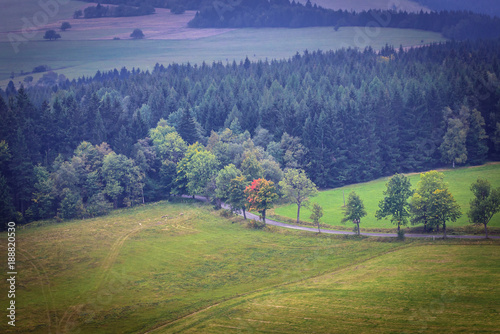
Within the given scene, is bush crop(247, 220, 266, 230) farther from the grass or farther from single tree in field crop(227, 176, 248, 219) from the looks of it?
single tree in field crop(227, 176, 248, 219)

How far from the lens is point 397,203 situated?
84.2 metres

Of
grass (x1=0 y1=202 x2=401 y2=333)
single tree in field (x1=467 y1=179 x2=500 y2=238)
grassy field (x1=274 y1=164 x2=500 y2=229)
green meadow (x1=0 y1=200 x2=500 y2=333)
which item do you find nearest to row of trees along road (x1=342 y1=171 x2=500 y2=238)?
single tree in field (x1=467 y1=179 x2=500 y2=238)

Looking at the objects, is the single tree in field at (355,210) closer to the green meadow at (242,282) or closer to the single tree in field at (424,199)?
the green meadow at (242,282)

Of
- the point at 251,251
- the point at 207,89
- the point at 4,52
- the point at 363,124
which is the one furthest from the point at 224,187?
the point at 4,52

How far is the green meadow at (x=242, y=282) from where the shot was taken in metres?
55.2

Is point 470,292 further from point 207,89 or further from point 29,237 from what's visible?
point 207,89

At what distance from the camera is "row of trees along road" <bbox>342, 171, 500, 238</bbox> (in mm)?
77250

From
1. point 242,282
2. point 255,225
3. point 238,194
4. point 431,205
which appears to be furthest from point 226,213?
point 431,205

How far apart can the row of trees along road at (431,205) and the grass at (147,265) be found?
22.0 ft

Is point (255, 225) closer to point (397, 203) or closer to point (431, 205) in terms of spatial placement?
point (397, 203)

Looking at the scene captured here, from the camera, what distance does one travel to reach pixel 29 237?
89875 millimetres

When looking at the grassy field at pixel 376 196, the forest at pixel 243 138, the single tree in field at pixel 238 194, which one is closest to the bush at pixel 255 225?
the single tree in field at pixel 238 194

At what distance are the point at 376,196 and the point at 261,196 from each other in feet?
98.1

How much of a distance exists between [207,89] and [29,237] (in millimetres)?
90711
